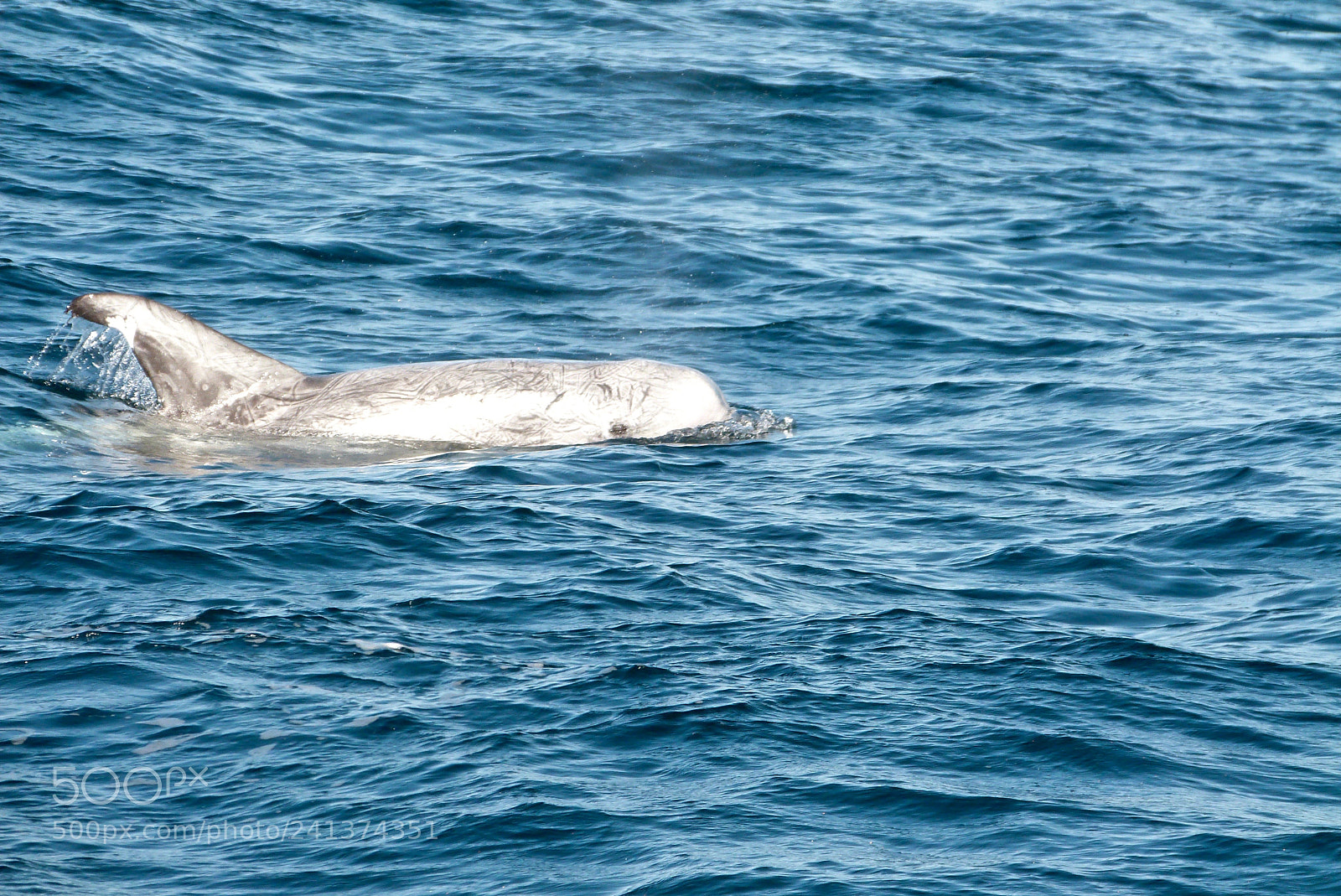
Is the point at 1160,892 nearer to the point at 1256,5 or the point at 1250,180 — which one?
the point at 1250,180

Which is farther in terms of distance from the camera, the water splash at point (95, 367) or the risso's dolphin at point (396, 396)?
the water splash at point (95, 367)

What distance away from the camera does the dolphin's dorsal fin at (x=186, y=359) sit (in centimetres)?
1312

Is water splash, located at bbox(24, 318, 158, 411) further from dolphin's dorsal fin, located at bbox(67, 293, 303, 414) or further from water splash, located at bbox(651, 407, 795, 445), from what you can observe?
water splash, located at bbox(651, 407, 795, 445)

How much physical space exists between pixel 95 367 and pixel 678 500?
579 cm

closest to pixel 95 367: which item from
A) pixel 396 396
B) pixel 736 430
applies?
pixel 396 396

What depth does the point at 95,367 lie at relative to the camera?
14.7m

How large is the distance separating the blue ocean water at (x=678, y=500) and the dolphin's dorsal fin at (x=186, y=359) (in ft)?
1.18

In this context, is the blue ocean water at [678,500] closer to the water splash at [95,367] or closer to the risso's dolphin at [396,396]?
the water splash at [95,367]

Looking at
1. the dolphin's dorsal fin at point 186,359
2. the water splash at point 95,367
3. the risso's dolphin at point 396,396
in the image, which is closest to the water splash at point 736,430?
the risso's dolphin at point 396,396

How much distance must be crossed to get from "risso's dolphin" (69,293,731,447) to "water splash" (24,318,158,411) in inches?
19.6

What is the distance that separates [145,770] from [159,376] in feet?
21.3

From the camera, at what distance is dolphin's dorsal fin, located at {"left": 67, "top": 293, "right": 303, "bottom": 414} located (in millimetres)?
13117

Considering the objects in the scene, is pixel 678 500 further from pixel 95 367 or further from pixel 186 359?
pixel 95 367

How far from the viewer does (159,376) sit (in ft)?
44.1
